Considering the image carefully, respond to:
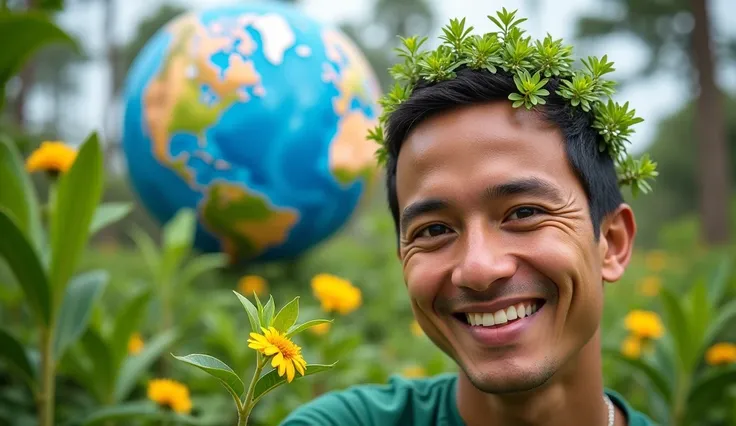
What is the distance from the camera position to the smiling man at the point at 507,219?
1.27m

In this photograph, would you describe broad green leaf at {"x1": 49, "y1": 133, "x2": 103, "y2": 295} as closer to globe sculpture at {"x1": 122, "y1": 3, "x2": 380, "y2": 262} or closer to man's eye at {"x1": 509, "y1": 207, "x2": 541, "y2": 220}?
man's eye at {"x1": 509, "y1": 207, "x2": 541, "y2": 220}

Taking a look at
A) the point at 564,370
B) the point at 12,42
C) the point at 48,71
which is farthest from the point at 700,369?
the point at 48,71

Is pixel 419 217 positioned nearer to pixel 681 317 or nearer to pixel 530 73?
pixel 530 73

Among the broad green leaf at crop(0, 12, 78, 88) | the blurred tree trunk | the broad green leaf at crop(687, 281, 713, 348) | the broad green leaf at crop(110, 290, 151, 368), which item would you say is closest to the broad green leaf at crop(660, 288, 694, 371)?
the broad green leaf at crop(687, 281, 713, 348)

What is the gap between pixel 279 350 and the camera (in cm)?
94

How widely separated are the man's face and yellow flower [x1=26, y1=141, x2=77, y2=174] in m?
1.56

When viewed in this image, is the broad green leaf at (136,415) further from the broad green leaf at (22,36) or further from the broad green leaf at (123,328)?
the broad green leaf at (22,36)

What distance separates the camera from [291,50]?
4.17 meters

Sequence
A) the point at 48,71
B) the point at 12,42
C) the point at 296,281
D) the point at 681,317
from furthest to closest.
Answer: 1. the point at 48,71
2. the point at 296,281
3. the point at 681,317
4. the point at 12,42

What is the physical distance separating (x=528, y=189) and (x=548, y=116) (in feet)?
0.50

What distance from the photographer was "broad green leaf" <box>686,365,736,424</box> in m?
2.55

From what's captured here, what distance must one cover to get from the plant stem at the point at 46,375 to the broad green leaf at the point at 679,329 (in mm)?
2113

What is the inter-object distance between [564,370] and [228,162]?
2.97 metres

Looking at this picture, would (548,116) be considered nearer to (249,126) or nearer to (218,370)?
(218,370)
